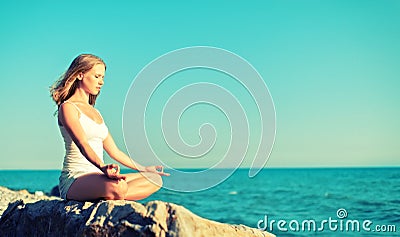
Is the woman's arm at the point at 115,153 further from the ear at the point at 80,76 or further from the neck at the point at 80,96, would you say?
the ear at the point at 80,76

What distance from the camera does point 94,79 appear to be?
4801 mm

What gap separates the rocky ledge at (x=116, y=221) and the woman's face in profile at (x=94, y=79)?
1.11 meters

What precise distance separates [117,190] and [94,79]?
3.83 feet

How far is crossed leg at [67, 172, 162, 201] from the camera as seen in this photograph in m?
4.30

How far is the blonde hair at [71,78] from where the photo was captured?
4.71 meters

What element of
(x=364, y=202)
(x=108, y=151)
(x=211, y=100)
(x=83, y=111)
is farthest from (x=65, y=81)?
(x=364, y=202)

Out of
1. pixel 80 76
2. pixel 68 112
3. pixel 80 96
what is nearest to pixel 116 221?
pixel 68 112

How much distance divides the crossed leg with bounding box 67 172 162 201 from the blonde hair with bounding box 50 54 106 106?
88cm

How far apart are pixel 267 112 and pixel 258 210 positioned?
70.4ft

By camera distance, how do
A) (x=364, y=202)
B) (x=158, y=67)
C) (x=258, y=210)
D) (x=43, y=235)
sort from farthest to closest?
(x=364, y=202)
(x=258, y=210)
(x=158, y=67)
(x=43, y=235)

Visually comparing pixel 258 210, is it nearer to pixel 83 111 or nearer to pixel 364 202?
pixel 364 202

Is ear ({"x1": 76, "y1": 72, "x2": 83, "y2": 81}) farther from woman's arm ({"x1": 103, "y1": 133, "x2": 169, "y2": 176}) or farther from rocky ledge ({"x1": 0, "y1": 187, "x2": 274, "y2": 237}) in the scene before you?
rocky ledge ({"x1": 0, "y1": 187, "x2": 274, "y2": 237})

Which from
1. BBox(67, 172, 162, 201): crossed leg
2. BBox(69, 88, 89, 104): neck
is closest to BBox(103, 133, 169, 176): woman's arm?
BBox(67, 172, 162, 201): crossed leg

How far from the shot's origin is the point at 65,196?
4.63m
